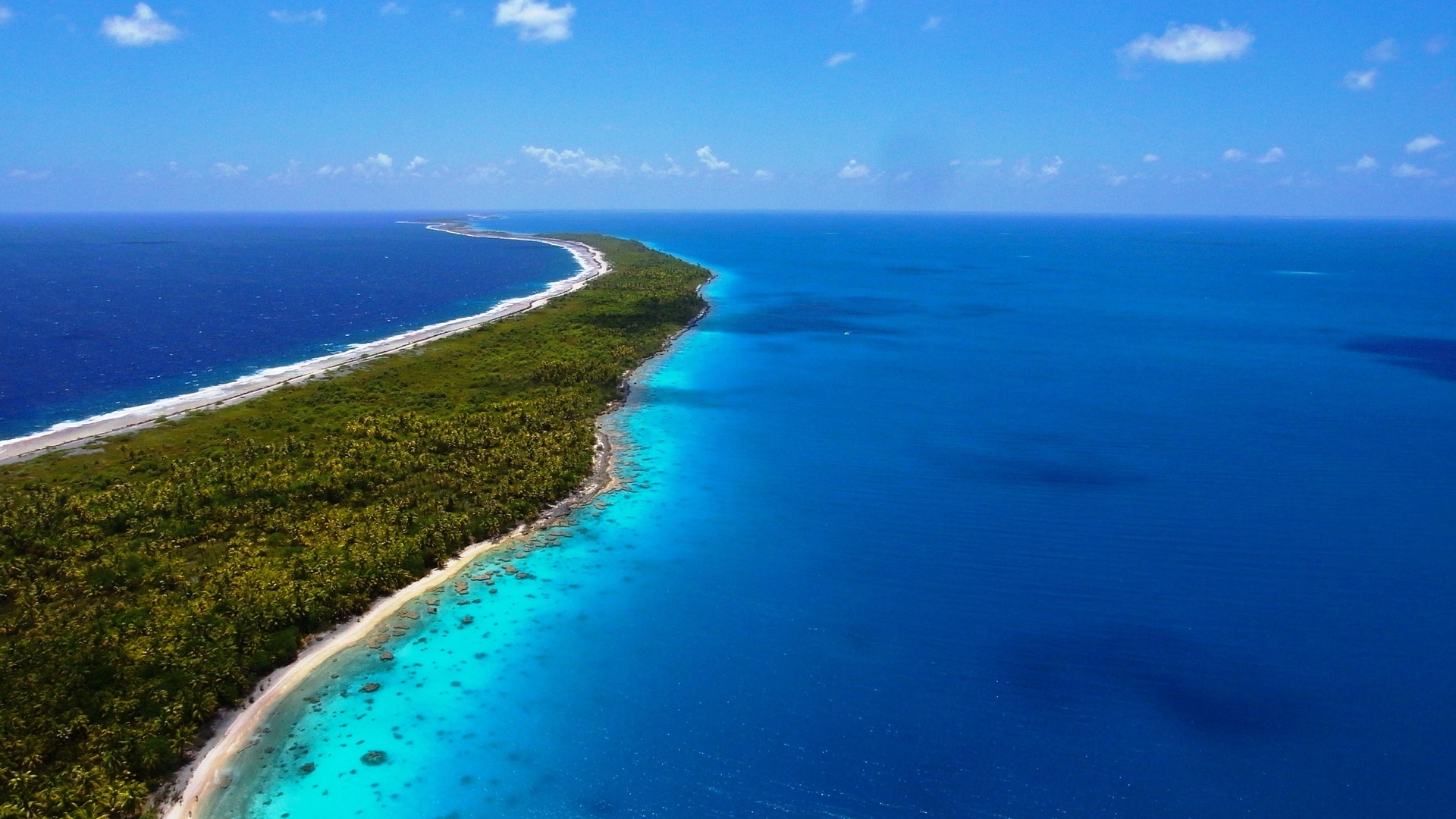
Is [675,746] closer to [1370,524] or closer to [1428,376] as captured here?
[1370,524]

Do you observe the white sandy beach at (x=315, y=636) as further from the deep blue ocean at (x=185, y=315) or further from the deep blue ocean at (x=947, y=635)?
the deep blue ocean at (x=185, y=315)

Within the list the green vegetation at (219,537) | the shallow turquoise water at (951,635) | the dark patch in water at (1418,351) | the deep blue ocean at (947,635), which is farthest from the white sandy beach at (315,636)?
the dark patch in water at (1418,351)

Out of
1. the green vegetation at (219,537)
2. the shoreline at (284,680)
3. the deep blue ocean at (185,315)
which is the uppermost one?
the deep blue ocean at (185,315)

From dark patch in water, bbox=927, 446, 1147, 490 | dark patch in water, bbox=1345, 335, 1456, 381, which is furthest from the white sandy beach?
dark patch in water, bbox=1345, 335, 1456, 381

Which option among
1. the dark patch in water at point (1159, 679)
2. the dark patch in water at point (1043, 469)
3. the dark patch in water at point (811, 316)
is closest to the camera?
the dark patch in water at point (1159, 679)

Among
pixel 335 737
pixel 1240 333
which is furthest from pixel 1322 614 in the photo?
pixel 1240 333

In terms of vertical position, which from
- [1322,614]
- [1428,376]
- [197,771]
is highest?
[1428,376]
